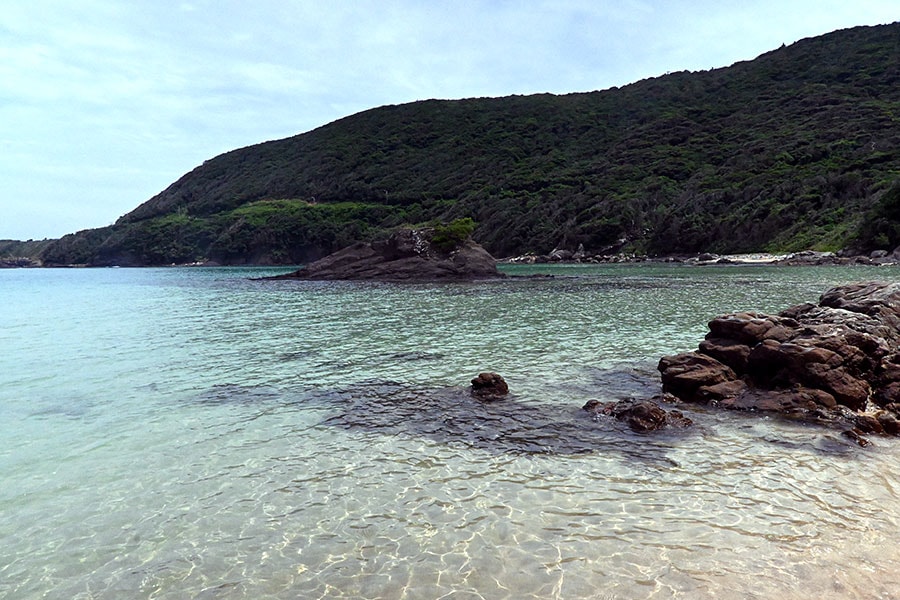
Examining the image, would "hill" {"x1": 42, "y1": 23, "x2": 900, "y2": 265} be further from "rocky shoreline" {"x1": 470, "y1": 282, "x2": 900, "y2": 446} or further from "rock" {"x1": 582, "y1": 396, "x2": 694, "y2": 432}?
"rock" {"x1": 582, "y1": 396, "x2": 694, "y2": 432}

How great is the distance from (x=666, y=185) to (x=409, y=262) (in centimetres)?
8126

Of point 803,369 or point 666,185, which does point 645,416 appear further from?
point 666,185

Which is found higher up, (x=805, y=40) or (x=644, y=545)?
(x=805, y=40)

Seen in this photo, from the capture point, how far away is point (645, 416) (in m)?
11.4

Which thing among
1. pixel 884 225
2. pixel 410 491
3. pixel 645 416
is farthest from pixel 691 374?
pixel 884 225

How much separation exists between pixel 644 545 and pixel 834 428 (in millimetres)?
6874

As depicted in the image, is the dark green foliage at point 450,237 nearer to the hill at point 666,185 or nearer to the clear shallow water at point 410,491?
the hill at point 666,185

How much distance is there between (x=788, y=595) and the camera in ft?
19.1

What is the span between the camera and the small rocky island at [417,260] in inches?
2712

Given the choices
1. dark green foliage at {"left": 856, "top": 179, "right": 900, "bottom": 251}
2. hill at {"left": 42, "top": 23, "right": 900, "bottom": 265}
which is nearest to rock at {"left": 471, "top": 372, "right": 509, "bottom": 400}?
dark green foliage at {"left": 856, "top": 179, "right": 900, "bottom": 251}

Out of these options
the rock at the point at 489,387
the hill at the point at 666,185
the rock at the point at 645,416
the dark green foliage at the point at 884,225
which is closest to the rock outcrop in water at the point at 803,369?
the rock at the point at 645,416

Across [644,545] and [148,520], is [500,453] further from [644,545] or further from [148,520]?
[148,520]

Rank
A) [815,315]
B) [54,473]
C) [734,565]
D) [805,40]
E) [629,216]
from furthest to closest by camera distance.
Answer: [805,40] < [629,216] < [815,315] < [54,473] < [734,565]

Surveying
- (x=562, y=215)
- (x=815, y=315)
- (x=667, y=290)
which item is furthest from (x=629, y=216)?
(x=815, y=315)
